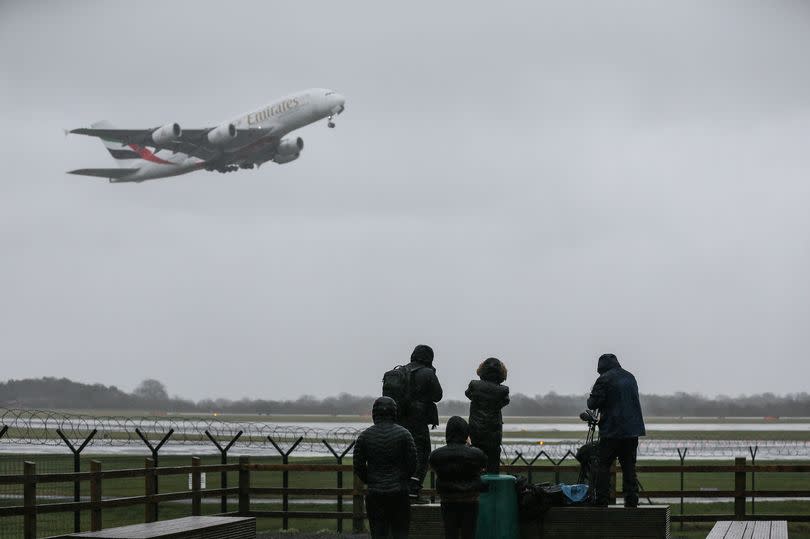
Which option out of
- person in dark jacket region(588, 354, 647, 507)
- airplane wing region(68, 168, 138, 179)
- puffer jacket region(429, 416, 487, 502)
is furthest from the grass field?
airplane wing region(68, 168, 138, 179)

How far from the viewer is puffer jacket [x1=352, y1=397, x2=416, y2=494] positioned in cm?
1179

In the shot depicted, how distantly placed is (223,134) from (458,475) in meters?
66.7

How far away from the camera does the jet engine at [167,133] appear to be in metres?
74.2

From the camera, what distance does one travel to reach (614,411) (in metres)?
13.9

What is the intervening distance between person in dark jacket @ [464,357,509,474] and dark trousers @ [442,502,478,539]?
1.78 meters

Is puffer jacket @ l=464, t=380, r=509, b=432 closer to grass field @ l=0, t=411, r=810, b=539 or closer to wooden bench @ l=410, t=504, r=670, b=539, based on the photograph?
wooden bench @ l=410, t=504, r=670, b=539

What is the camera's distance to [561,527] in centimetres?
1334

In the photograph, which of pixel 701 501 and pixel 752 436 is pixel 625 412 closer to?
pixel 701 501

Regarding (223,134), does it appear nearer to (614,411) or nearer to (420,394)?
(420,394)

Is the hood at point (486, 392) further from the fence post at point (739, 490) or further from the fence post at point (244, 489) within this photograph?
the fence post at point (244, 489)

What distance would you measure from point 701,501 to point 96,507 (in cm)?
1811

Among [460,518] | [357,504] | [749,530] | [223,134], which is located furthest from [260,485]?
[223,134]

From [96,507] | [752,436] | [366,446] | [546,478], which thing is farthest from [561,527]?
[752,436]

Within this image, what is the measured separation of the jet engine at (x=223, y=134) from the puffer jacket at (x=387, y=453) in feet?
217
